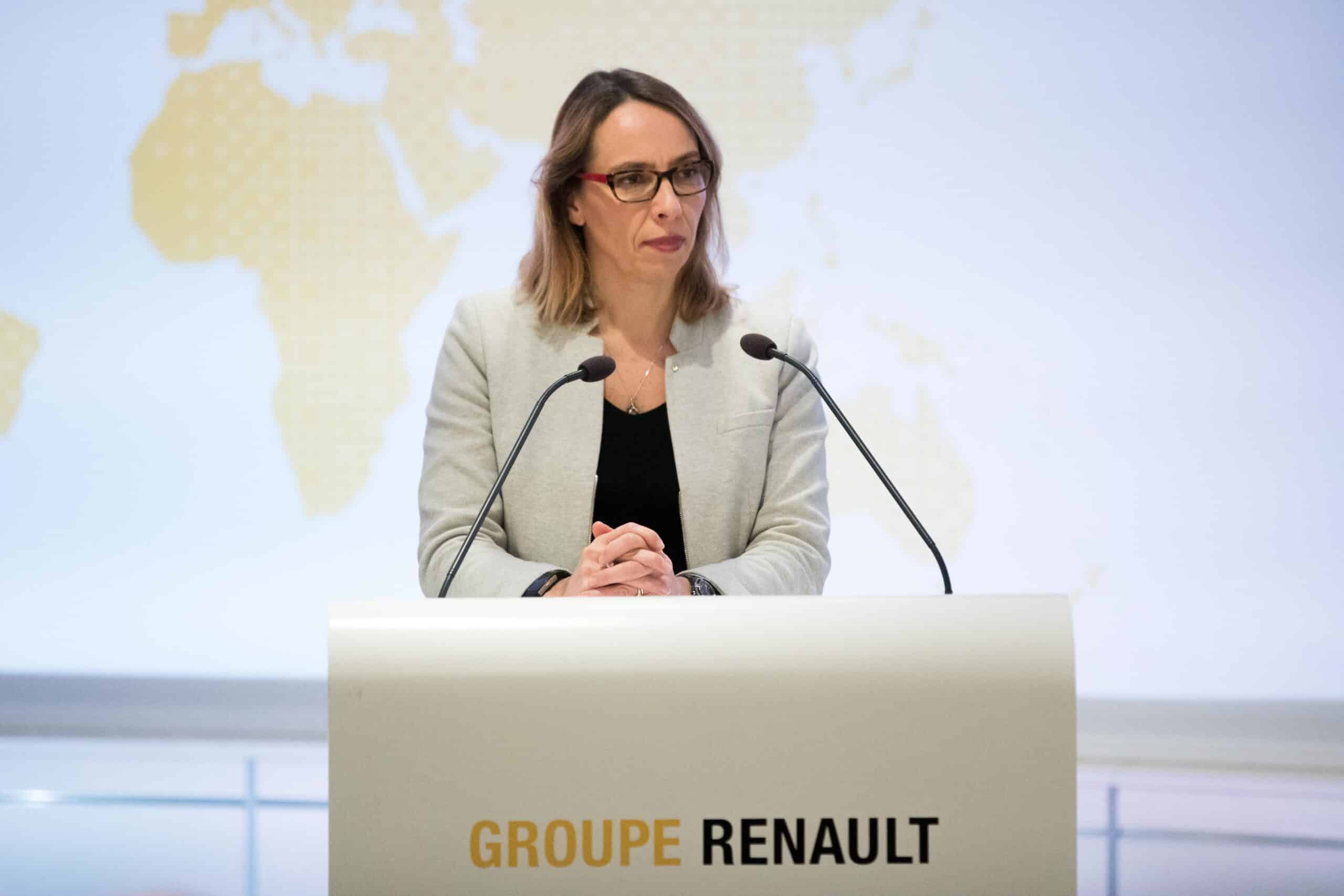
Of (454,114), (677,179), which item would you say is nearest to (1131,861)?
(677,179)

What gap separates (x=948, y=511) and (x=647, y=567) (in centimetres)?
264

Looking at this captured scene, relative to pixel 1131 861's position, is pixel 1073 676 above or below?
above

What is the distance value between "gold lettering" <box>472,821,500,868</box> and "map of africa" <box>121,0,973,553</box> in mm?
2905

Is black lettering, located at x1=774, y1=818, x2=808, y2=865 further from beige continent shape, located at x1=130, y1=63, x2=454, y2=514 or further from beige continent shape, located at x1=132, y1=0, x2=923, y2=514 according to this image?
beige continent shape, located at x1=130, y1=63, x2=454, y2=514

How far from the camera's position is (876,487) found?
3836 millimetres

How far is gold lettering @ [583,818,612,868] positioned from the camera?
38.6 inches

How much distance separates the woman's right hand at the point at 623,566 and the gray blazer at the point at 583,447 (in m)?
0.32

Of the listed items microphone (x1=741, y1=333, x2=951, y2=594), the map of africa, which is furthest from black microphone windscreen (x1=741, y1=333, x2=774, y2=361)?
the map of africa

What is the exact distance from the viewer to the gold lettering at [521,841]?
0.98 metres

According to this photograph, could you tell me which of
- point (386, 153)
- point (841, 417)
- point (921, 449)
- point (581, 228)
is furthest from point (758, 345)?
point (386, 153)

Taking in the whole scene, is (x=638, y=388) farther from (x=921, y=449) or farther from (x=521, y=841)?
(x=921, y=449)

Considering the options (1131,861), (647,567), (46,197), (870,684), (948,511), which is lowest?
(1131,861)

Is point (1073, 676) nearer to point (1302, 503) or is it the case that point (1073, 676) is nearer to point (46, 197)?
point (1302, 503)

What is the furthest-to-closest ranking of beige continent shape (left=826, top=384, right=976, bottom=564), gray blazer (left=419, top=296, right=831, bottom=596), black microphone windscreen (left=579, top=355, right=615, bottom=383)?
beige continent shape (left=826, top=384, right=976, bottom=564) < gray blazer (left=419, top=296, right=831, bottom=596) < black microphone windscreen (left=579, top=355, right=615, bottom=383)
